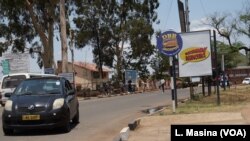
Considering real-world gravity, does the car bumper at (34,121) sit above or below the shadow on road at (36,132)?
above

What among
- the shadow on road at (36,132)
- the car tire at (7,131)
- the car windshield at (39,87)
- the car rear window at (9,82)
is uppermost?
the car rear window at (9,82)

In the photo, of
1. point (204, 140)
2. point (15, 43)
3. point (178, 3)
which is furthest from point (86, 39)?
point (204, 140)

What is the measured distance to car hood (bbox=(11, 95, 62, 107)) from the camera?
45.5 feet

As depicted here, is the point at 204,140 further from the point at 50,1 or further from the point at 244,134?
the point at 50,1

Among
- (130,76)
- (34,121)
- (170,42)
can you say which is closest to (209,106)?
(170,42)

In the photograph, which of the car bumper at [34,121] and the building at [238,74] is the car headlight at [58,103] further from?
the building at [238,74]

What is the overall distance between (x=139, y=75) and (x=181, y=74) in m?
50.8

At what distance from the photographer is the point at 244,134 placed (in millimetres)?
4832

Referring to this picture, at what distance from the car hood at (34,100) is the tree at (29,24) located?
103 ft

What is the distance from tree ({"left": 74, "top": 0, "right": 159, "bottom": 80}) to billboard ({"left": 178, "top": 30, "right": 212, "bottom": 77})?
3888 centimetres

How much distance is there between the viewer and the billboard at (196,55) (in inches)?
842

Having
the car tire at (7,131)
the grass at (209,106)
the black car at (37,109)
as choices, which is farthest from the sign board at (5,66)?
the car tire at (7,131)

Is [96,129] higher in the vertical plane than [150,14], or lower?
lower

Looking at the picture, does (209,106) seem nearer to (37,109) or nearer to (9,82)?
(37,109)
